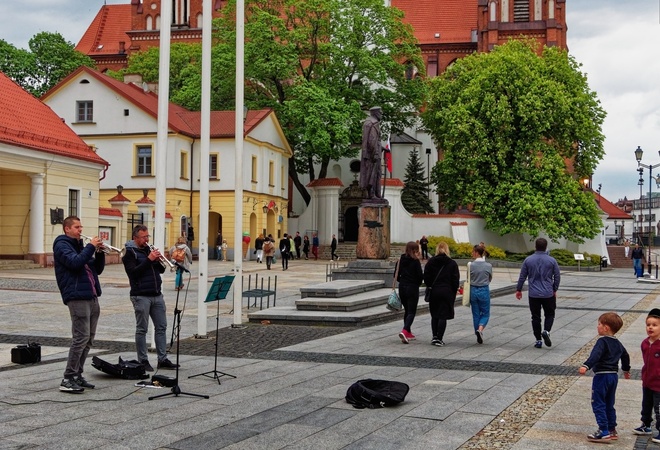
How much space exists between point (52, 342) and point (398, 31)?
4427cm

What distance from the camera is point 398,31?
53719 mm

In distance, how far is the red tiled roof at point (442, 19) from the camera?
74.2 metres

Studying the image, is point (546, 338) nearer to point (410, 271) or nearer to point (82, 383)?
point (410, 271)

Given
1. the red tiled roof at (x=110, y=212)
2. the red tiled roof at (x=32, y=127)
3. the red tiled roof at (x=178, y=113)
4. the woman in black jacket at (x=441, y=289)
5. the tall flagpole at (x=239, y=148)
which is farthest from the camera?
the red tiled roof at (x=178, y=113)

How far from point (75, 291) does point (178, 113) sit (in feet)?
140

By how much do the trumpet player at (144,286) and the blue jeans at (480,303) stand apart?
559 cm

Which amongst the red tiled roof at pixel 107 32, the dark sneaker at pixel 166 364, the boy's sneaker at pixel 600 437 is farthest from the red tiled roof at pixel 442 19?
the boy's sneaker at pixel 600 437

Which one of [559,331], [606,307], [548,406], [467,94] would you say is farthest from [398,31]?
[548,406]

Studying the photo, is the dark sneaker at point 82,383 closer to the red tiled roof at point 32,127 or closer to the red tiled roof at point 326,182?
the red tiled roof at point 32,127

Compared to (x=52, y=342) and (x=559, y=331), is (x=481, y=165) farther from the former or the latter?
(x=52, y=342)

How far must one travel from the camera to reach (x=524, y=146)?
48.2 m

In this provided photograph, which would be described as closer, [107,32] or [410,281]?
[410,281]

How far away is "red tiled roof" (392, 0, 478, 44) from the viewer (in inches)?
2923

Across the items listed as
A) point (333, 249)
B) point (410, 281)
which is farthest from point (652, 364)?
point (333, 249)
